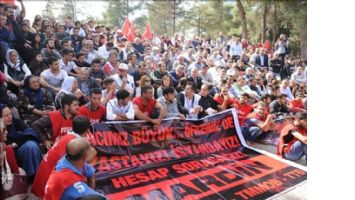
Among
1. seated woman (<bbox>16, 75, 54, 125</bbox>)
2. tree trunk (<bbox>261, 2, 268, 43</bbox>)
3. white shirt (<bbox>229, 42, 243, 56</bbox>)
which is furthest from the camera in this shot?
white shirt (<bbox>229, 42, 243, 56</bbox>)

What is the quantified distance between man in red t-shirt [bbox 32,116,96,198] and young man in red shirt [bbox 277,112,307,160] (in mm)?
2368

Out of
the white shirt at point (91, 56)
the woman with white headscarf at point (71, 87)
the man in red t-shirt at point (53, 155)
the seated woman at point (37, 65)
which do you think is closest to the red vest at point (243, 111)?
the woman with white headscarf at point (71, 87)

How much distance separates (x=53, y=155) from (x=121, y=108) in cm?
145

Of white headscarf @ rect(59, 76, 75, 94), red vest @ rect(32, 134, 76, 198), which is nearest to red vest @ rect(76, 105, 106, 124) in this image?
white headscarf @ rect(59, 76, 75, 94)

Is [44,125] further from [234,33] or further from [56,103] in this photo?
[234,33]

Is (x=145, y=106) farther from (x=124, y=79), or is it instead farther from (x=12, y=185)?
(x=12, y=185)

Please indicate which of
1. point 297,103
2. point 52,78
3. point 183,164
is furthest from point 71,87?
point 297,103

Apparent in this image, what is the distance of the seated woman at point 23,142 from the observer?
9.34 ft

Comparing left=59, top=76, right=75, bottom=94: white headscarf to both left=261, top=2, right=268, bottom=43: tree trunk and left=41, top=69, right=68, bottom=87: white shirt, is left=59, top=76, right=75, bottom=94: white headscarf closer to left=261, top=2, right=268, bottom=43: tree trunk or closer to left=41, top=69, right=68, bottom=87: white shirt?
left=41, top=69, right=68, bottom=87: white shirt

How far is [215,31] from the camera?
217 inches

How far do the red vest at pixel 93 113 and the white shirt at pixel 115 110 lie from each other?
0.19ft

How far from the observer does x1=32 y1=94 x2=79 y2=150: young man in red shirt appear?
10.2ft

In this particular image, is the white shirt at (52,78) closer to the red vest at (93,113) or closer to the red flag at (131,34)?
the red vest at (93,113)
